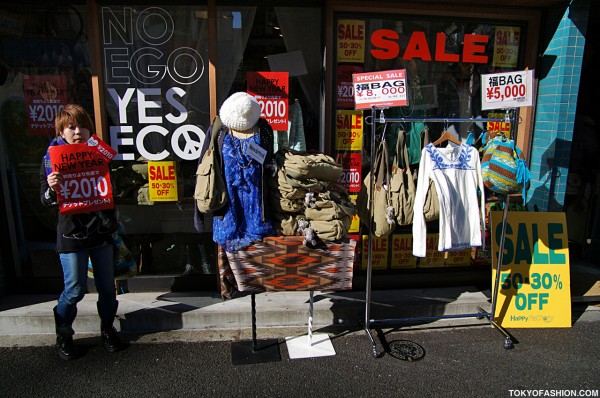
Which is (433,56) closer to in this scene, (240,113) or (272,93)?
(272,93)

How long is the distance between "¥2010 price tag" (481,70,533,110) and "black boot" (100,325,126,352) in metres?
3.86

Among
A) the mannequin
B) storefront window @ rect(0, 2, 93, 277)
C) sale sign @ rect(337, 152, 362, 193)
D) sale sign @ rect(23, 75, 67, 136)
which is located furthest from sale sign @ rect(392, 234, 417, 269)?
sale sign @ rect(23, 75, 67, 136)

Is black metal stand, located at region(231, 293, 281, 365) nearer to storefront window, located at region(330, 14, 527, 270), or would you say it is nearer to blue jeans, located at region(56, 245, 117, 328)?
blue jeans, located at region(56, 245, 117, 328)

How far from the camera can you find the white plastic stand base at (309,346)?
3474 millimetres

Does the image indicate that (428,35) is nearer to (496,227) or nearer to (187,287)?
(496,227)

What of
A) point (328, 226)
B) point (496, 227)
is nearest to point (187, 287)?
point (328, 226)

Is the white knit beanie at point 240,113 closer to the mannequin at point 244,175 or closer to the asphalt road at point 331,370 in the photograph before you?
the mannequin at point 244,175

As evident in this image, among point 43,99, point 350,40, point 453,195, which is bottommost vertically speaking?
point 453,195

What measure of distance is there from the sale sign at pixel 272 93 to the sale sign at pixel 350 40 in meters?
0.65

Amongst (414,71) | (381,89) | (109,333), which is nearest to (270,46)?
(381,89)

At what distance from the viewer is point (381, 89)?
3348mm

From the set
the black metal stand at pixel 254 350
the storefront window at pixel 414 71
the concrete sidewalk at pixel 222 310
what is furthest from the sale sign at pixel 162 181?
the storefront window at pixel 414 71

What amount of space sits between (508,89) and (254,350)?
3.18m

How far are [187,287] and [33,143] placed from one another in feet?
7.29
